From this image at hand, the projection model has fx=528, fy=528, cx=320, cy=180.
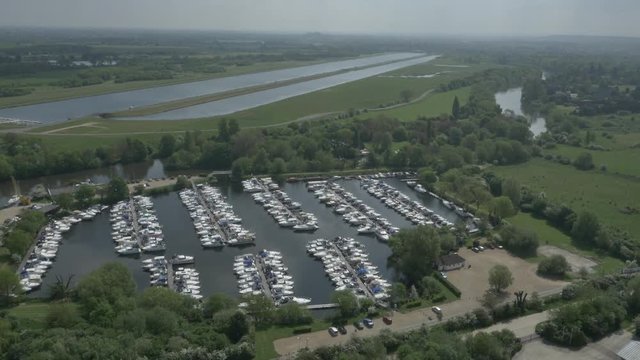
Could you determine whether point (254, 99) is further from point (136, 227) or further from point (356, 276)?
point (356, 276)

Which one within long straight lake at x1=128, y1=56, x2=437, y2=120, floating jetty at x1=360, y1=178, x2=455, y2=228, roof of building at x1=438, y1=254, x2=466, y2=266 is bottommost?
floating jetty at x1=360, y1=178, x2=455, y2=228

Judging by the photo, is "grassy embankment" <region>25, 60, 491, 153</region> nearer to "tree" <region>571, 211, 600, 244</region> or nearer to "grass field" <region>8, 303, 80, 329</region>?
"grass field" <region>8, 303, 80, 329</region>

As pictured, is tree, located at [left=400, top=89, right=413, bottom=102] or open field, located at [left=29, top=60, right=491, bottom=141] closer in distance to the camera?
open field, located at [left=29, top=60, right=491, bottom=141]

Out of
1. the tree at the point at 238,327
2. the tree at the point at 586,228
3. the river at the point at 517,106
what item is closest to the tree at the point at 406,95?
the river at the point at 517,106

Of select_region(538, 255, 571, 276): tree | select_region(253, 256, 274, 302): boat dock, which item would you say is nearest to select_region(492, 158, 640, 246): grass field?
select_region(538, 255, 571, 276): tree

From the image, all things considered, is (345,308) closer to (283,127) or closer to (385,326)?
(385,326)

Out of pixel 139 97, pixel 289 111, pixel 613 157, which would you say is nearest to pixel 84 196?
pixel 289 111

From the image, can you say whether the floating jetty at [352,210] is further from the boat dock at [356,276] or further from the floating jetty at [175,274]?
the floating jetty at [175,274]

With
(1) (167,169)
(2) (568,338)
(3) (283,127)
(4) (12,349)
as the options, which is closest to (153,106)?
(3) (283,127)
